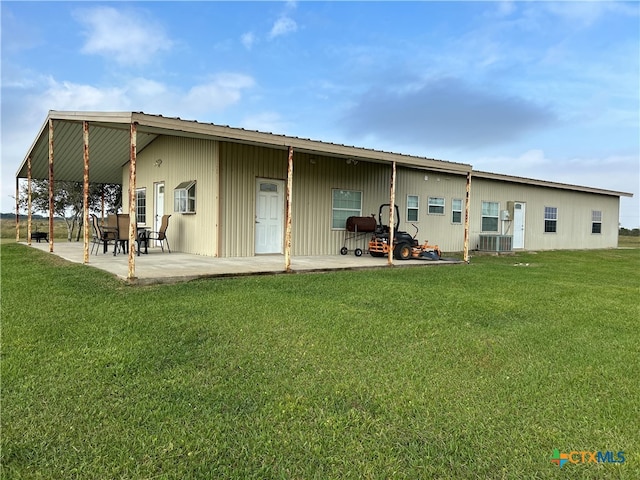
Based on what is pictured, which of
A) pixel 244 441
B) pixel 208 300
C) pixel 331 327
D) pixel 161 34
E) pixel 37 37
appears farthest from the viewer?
pixel 161 34

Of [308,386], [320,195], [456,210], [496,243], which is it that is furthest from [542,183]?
[308,386]

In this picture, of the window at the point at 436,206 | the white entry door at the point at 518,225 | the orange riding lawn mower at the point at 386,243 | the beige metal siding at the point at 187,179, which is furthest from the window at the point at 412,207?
the beige metal siding at the point at 187,179

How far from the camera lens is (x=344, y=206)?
450 inches

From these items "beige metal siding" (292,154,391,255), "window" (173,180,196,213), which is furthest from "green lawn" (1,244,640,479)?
"beige metal siding" (292,154,391,255)

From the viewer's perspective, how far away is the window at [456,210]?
47.1ft

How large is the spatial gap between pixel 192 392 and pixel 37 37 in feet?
36.6

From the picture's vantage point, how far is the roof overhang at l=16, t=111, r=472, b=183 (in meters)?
6.32

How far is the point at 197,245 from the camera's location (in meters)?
10.0

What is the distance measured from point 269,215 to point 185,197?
2250 mm

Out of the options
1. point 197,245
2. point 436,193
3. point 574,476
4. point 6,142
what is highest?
point 6,142

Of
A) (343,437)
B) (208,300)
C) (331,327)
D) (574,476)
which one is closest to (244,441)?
(343,437)

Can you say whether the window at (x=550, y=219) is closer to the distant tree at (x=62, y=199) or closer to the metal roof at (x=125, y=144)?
the metal roof at (x=125, y=144)

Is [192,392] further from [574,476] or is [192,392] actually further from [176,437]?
[574,476]

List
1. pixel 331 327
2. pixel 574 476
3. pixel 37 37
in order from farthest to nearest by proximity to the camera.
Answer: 1. pixel 37 37
2. pixel 331 327
3. pixel 574 476
